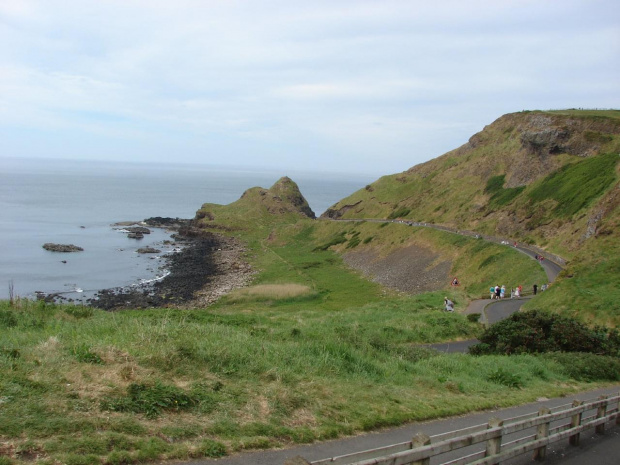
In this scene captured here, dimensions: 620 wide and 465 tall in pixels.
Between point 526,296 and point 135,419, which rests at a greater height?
point 135,419

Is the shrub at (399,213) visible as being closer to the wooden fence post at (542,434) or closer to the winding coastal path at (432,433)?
the winding coastal path at (432,433)

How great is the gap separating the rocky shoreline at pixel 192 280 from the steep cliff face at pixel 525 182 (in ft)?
119

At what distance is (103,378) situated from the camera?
29.8 ft

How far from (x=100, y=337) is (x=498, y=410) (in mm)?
10603

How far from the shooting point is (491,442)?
25.5 ft

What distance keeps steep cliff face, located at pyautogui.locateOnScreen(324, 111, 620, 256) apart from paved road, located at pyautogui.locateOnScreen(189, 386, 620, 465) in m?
38.2

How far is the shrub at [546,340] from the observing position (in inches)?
805

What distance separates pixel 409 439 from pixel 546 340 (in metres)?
14.0

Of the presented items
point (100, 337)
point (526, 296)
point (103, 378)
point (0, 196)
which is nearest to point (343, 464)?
point (103, 378)

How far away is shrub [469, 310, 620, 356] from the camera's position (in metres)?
20.5

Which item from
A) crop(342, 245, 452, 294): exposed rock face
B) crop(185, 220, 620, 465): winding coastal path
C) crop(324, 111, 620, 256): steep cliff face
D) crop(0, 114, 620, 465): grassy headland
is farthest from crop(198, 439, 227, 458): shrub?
crop(342, 245, 452, 294): exposed rock face

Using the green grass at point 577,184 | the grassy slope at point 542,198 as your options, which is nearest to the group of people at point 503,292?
the grassy slope at point 542,198

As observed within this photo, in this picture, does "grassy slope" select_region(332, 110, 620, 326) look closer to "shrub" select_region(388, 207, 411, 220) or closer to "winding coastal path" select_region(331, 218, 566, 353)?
"shrub" select_region(388, 207, 411, 220)

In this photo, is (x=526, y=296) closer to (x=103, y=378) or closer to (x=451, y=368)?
(x=451, y=368)
